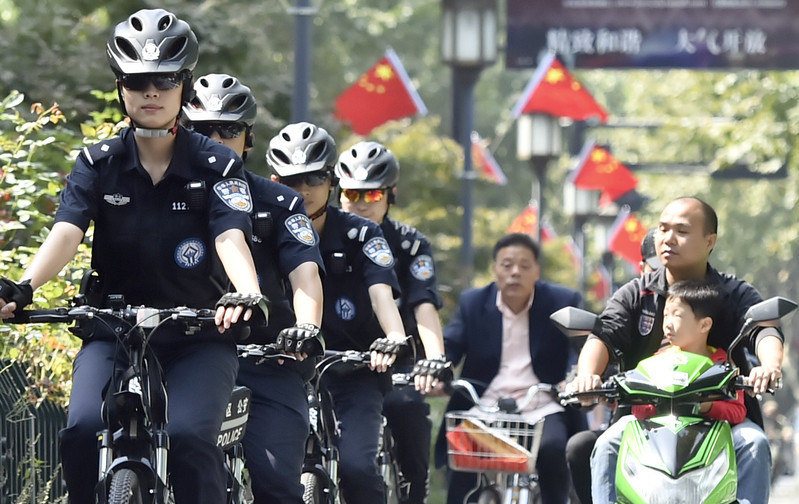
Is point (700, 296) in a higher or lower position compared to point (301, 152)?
lower

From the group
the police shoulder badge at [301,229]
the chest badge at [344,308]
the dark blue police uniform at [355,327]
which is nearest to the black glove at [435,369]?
the dark blue police uniform at [355,327]

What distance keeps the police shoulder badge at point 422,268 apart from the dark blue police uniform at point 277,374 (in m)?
2.05

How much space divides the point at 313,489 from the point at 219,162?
1.99m

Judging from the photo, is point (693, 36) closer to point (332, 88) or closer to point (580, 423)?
point (332, 88)

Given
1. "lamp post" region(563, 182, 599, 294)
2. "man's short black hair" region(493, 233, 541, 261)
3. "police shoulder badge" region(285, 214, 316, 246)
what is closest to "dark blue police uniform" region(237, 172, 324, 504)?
"police shoulder badge" region(285, 214, 316, 246)

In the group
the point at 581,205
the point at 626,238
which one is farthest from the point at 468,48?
the point at 626,238

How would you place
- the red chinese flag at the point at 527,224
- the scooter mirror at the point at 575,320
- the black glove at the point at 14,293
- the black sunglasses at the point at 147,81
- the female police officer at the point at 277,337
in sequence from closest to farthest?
the black glove at the point at 14,293
the black sunglasses at the point at 147,81
the female police officer at the point at 277,337
the scooter mirror at the point at 575,320
the red chinese flag at the point at 527,224

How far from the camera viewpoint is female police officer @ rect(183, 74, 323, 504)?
22.7 feet

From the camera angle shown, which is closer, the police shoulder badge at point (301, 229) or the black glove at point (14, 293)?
the black glove at point (14, 293)

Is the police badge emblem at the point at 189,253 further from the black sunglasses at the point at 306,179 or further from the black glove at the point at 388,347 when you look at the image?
the black sunglasses at the point at 306,179

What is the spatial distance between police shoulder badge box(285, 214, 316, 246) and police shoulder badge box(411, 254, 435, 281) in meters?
2.42

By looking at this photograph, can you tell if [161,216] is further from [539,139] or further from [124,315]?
[539,139]

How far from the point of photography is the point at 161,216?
645 cm

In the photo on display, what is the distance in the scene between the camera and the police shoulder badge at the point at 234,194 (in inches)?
→ 255
